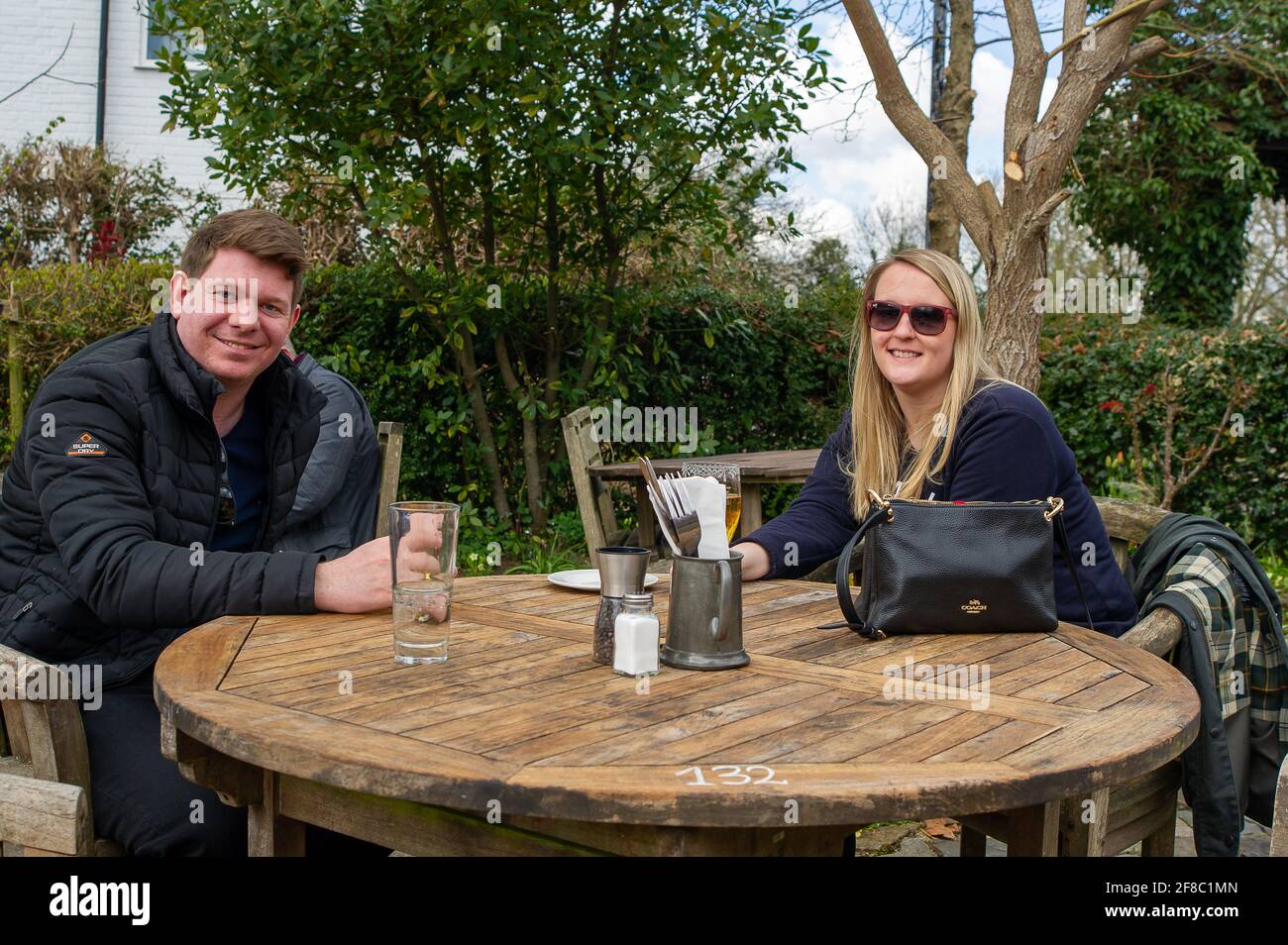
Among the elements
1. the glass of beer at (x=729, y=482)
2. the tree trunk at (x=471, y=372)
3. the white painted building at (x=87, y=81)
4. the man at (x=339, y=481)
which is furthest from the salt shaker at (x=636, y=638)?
the white painted building at (x=87, y=81)

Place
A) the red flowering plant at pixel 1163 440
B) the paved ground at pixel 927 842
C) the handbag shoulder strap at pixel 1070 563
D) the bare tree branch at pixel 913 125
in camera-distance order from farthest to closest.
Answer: the red flowering plant at pixel 1163 440 → the bare tree branch at pixel 913 125 → the paved ground at pixel 927 842 → the handbag shoulder strap at pixel 1070 563

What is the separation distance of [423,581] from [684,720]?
1.71ft

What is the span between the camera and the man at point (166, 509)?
1.98 meters

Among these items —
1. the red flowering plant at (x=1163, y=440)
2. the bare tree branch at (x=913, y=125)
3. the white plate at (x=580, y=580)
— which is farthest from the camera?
the red flowering plant at (x=1163, y=440)

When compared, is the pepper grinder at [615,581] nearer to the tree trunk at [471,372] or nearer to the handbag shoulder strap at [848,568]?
Result: the handbag shoulder strap at [848,568]

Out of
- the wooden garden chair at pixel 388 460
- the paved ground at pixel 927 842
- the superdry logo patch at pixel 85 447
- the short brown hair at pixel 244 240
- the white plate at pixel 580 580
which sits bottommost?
the paved ground at pixel 927 842

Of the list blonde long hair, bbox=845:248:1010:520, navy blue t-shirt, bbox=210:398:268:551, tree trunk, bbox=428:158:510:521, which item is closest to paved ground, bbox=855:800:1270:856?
blonde long hair, bbox=845:248:1010:520

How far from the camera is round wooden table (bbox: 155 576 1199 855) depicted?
1.27 metres

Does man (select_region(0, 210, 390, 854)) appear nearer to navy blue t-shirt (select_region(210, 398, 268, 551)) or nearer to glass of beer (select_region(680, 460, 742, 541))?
navy blue t-shirt (select_region(210, 398, 268, 551))

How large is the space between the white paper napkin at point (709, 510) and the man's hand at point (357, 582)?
0.58m

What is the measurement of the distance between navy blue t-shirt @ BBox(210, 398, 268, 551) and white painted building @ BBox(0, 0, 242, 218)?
12.1 m

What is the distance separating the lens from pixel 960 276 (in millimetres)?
2779
